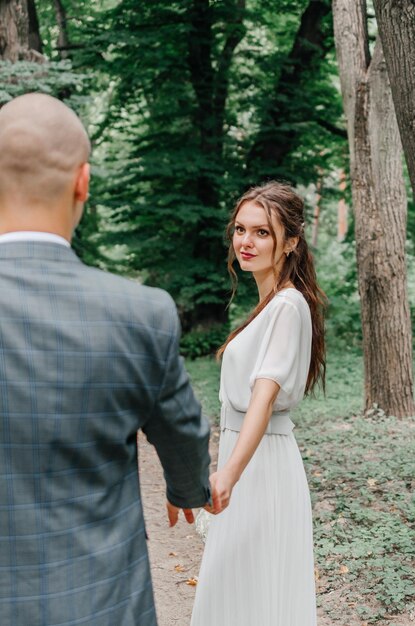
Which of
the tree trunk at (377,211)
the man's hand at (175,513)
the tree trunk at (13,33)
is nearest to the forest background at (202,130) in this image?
the tree trunk at (13,33)

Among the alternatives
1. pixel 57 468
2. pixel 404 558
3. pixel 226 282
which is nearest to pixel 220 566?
pixel 57 468

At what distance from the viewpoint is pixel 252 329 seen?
9.84 ft

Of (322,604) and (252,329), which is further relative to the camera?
(322,604)

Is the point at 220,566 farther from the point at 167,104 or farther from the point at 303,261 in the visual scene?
the point at 167,104

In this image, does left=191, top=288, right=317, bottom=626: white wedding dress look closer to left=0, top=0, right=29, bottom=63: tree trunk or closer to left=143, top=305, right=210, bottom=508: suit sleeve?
left=143, top=305, right=210, bottom=508: suit sleeve

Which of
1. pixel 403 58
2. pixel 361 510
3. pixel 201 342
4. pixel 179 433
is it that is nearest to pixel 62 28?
pixel 201 342

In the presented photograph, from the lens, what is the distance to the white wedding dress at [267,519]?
291 centimetres

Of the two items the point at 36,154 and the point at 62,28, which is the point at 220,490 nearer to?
the point at 36,154

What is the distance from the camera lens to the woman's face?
3.09m

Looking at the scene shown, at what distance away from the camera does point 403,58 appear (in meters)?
4.38

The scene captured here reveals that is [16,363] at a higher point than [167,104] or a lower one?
lower

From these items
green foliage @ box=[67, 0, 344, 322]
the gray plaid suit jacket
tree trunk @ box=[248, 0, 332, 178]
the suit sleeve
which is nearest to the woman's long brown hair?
the suit sleeve

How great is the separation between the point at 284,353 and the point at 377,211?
609cm

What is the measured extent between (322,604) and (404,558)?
689 mm
